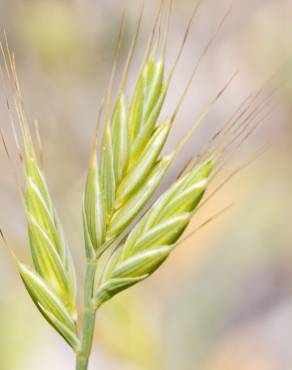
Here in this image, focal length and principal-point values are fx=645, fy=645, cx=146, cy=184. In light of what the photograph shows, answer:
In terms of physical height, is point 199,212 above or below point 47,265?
below

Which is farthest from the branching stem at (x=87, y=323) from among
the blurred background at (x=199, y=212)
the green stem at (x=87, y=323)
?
the blurred background at (x=199, y=212)

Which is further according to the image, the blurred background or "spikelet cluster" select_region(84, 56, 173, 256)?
the blurred background

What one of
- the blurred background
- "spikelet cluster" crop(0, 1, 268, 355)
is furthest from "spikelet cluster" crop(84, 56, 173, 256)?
the blurred background

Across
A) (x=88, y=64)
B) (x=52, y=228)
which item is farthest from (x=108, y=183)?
(x=88, y=64)

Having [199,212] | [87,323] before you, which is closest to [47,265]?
[87,323]

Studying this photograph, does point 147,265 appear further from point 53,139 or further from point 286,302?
point 286,302

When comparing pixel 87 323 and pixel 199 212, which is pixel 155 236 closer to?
pixel 87 323

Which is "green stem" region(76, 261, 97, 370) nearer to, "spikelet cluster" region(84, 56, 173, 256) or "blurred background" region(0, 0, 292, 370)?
"spikelet cluster" region(84, 56, 173, 256)

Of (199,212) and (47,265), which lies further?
(199,212)
